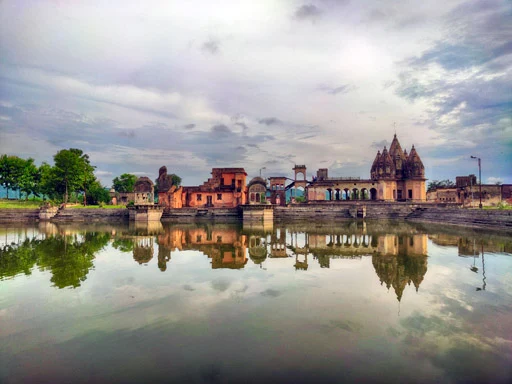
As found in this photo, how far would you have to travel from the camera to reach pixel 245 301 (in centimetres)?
803

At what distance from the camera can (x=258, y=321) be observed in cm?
667

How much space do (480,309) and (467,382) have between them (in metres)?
3.63

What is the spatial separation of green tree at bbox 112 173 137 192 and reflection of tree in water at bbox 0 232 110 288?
2320 inches

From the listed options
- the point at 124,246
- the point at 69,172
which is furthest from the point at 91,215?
the point at 124,246

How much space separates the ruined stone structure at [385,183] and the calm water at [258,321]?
3654 centimetres

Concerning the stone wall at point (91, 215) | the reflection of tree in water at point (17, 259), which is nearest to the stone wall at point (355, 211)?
the stone wall at point (91, 215)

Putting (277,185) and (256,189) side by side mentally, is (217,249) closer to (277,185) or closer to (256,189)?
(256,189)

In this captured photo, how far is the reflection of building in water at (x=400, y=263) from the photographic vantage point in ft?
31.8

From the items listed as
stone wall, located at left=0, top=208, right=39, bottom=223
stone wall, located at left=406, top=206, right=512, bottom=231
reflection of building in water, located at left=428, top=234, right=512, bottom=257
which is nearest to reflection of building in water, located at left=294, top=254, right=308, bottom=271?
reflection of building in water, located at left=428, top=234, right=512, bottom=257

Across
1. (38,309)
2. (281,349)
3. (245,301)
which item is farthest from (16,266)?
(281,349)

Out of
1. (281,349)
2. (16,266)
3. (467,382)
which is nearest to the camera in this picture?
(467,382)

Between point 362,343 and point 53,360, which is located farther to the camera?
point 362,343

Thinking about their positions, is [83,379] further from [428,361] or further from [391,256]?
[391,256]

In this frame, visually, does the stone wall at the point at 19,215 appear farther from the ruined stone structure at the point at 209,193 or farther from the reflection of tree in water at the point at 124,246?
the reflection of tree in water at the point at 124,246
